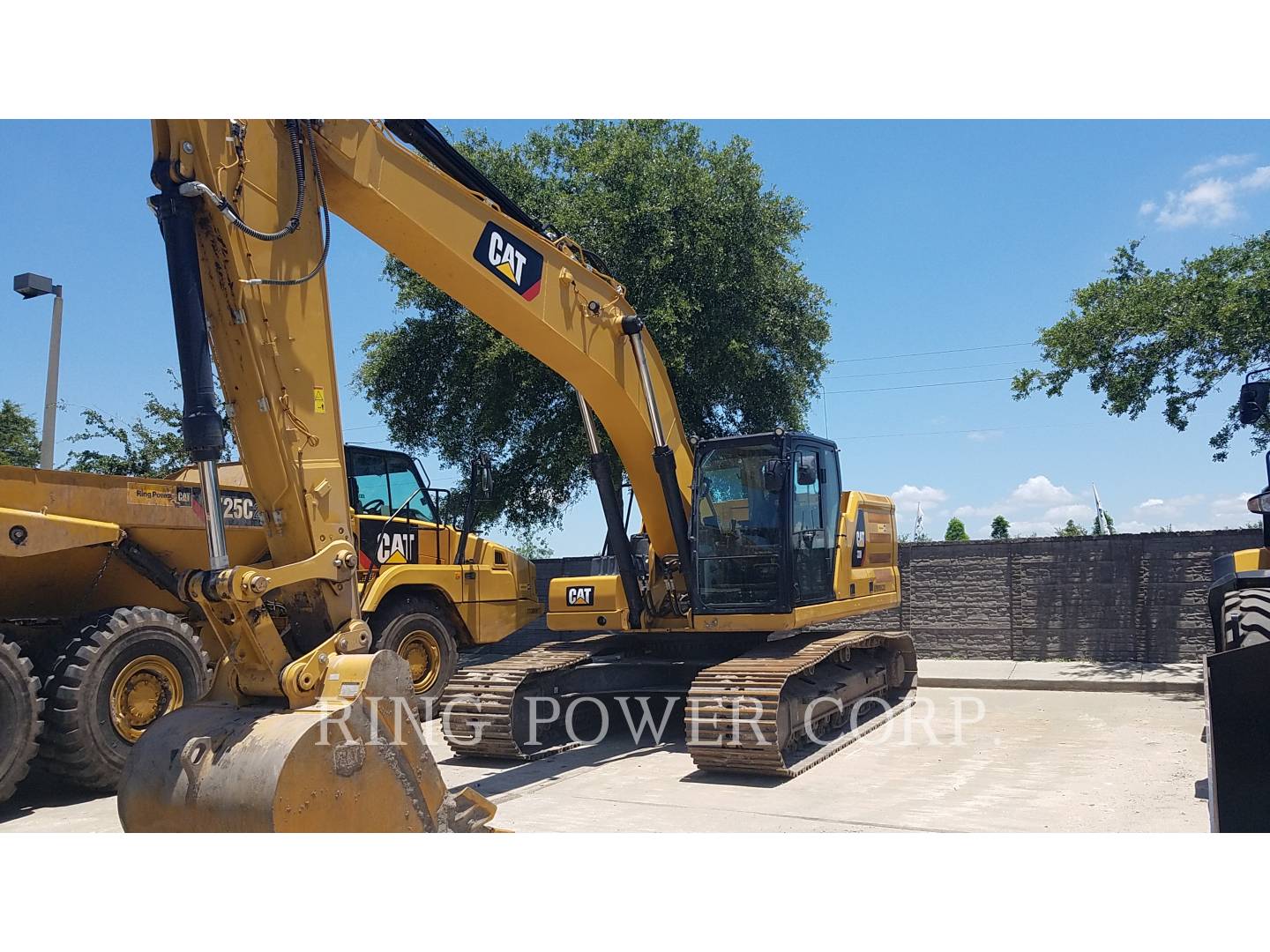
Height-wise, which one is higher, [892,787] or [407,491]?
[407,491]

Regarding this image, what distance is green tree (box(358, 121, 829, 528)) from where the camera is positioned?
50.2 ft

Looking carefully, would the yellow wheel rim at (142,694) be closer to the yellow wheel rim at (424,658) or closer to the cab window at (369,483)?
the yellow wheel rim at (424,658)

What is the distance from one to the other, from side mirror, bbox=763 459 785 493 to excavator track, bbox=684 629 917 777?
4.75 feet

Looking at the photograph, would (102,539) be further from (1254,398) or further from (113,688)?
(1254,398)

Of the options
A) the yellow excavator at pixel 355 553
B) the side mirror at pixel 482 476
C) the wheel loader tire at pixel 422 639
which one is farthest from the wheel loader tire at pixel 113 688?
the side mirror at pixel 482 476

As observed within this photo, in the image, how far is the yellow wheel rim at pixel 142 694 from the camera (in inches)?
313

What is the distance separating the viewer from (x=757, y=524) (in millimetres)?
8836

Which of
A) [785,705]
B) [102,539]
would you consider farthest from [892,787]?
[102,539]

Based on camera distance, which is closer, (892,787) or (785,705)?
(892,787)

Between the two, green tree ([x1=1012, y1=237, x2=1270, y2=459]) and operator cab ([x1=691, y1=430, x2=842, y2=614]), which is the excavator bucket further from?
green tree ([x1=1012, y1=237, x2=1270, y2=459])

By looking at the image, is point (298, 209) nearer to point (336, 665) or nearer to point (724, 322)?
point (336, 665)

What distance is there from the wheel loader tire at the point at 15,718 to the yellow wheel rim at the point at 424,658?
4426 mm

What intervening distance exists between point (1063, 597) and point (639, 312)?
733cm

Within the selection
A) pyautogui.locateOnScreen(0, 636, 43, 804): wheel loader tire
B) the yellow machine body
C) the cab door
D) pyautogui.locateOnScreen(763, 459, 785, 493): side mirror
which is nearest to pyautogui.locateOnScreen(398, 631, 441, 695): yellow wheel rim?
the yellow machine body
